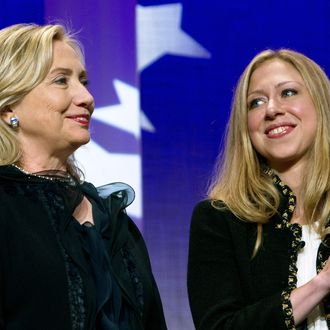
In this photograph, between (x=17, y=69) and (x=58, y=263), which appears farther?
(x=17, y=69)

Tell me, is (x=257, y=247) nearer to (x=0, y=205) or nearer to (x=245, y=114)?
(x=245, y=114)

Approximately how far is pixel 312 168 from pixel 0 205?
2.90 feet

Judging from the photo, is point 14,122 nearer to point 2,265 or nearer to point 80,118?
point 80,118

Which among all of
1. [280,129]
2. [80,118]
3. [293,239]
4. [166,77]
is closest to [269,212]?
[293,239]

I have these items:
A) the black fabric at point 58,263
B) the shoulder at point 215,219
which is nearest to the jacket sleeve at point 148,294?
the black fabric at point 58,263

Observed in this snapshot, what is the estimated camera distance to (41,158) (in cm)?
225

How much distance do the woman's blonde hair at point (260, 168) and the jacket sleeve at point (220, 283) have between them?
0.22 ft

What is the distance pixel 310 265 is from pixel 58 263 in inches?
26.7

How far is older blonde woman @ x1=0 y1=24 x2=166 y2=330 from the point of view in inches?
79.4

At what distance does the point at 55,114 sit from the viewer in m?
2.23

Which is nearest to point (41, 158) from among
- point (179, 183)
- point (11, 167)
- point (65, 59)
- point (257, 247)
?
point (11, 167)

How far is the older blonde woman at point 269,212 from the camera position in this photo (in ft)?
7.29

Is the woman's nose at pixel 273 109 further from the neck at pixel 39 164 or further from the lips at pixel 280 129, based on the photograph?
the neck at pixel 39 164

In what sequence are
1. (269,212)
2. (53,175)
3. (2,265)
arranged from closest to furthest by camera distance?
(2,265), (53,175), (269,212)
